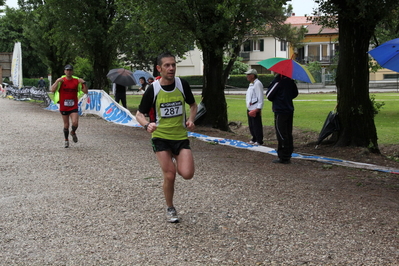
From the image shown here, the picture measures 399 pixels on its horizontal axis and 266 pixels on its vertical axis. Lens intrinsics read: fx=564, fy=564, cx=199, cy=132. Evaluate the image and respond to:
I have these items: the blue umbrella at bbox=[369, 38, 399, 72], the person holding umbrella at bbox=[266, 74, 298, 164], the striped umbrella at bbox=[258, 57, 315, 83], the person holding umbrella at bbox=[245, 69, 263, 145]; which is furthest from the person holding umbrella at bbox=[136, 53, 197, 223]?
the person holding umbrella at bbox=[245, 69, 263, 145]

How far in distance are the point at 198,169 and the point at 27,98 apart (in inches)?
1133

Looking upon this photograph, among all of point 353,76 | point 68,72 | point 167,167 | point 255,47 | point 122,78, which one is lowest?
point 167,167

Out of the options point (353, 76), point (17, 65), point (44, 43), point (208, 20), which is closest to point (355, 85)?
point (353, 76)

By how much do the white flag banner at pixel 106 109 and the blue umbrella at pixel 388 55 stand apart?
9.91 m

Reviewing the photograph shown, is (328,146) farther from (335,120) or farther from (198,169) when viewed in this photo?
(198,169)

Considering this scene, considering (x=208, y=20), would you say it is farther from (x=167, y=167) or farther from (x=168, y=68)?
(x=167, y=167)

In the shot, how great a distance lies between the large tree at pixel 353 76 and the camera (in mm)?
11188

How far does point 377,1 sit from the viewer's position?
1013 cm

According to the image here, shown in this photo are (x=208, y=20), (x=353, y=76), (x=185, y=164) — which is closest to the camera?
(x=185, y=164)

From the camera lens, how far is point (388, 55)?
8.62 m

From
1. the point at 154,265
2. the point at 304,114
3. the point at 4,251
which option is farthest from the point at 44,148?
the point at 304,114

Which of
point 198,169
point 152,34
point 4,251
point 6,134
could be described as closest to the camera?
point 4,251

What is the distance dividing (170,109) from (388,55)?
430 cm

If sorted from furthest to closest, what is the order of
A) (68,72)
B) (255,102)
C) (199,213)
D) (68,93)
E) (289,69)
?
(255,102) < (68,93) < (68,72) < (289,69) < (199,213)
